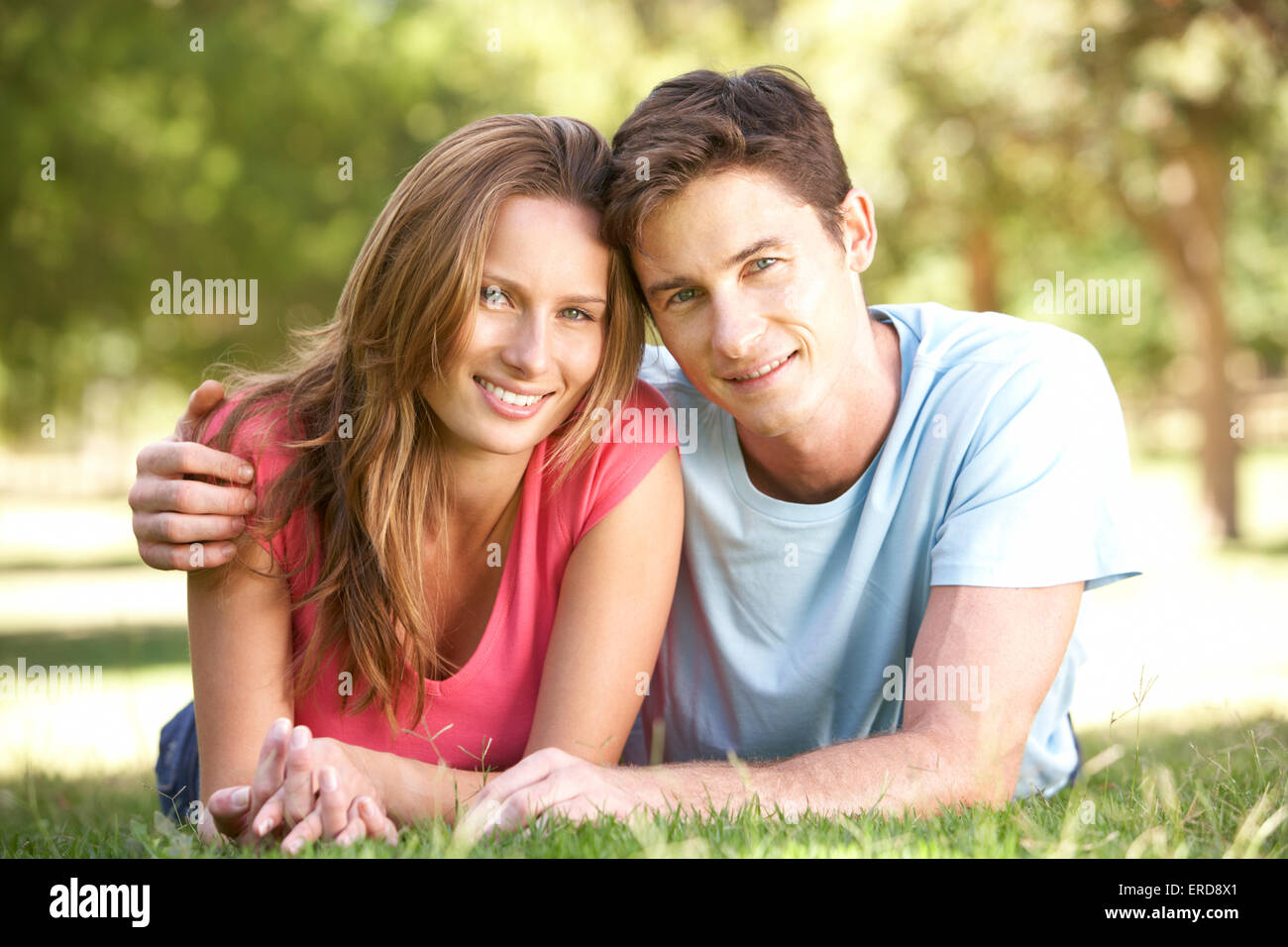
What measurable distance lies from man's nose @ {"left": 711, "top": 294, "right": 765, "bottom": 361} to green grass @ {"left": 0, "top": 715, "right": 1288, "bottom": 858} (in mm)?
1332

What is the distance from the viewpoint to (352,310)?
347 cm

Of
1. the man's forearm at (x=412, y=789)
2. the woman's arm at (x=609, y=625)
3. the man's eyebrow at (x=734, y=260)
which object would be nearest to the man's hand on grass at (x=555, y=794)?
the man's forearm at (x=412, y=789)

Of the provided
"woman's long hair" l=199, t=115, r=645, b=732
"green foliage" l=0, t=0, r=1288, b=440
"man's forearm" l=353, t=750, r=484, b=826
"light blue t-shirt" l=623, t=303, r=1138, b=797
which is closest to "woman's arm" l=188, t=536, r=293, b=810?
"woman's long hair" l=199, t=115, r=645, b=732

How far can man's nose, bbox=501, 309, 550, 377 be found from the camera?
328 cm

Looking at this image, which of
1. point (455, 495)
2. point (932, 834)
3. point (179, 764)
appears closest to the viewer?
point (932, 834)

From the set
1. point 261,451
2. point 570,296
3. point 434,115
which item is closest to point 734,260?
point 570,296

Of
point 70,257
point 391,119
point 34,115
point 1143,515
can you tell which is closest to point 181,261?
point 70,257

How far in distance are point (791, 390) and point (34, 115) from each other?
10.7 meters

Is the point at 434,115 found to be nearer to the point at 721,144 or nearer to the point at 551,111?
the point at 551,111

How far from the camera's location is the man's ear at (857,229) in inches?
150

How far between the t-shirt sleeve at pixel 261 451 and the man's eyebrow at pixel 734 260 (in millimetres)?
1135

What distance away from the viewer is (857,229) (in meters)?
3.86

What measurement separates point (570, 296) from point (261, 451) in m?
0.95
